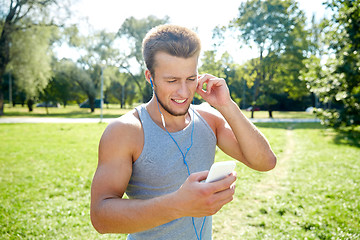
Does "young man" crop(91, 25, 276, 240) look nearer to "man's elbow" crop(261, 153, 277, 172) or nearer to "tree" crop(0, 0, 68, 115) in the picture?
"man's elbow" crop(261, 153, 277, 172)

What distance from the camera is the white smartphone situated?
3.44 ft

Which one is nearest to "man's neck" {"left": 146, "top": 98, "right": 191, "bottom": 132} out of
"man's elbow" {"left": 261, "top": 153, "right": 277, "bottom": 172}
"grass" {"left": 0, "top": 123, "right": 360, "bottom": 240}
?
"man's elbow" {"left": 261, "top": 153, "right": 277, "bottom": 172}

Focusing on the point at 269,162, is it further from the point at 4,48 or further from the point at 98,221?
the point at 4,48

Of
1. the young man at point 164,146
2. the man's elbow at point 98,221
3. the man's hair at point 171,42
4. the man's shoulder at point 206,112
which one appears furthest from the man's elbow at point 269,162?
the man's elbow at point 98,221

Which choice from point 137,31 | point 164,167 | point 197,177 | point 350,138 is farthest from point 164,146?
point 137,31

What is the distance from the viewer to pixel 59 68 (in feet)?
119

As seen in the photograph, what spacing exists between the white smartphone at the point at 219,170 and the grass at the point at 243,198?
11.4ft

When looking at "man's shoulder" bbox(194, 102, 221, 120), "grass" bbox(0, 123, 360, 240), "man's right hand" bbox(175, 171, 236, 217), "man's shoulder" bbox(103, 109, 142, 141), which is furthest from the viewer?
"grass" bbox(0, 123, 360, 240)

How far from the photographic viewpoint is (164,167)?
5.15ft

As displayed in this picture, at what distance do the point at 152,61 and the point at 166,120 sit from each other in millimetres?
423

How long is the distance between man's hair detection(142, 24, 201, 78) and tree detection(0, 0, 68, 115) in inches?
988

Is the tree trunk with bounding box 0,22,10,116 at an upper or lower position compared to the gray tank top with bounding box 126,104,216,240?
upper

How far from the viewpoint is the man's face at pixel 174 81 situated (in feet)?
5.52

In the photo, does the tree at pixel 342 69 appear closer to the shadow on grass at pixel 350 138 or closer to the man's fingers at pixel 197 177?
the shadow on grass at pixel 350 138
